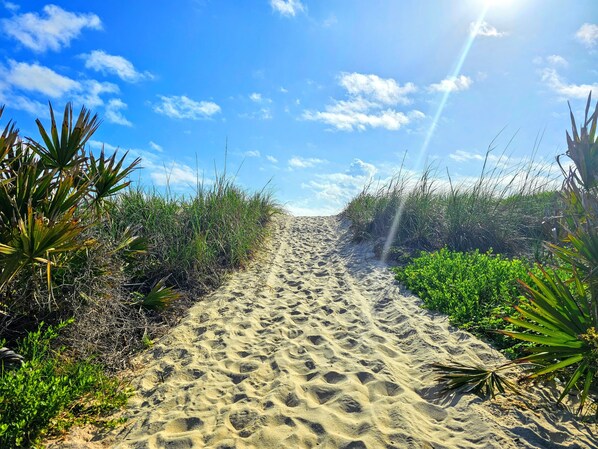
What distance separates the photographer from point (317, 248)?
11492 mm

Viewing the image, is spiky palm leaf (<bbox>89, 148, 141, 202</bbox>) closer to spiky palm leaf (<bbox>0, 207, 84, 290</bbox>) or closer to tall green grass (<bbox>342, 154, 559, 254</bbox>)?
spiky palm leaf (<bbox>0, 207, 84, 290</bbox>)

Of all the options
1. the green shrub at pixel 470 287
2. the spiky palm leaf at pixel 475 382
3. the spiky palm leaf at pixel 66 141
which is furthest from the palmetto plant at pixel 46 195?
the green shrub at pixel 470 287

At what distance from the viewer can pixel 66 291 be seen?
423 centimetres

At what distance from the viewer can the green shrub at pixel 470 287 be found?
5199 millimetres

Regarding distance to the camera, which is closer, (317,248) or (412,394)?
(412,394)

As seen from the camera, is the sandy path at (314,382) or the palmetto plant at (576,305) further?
the sandy path at (314,382)

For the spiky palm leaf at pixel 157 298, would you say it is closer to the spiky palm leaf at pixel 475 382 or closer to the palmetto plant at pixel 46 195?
the palmetto plant at pixel 46 195

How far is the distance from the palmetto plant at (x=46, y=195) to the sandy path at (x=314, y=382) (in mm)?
1654

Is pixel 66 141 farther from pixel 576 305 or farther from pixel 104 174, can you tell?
pixel 576 305

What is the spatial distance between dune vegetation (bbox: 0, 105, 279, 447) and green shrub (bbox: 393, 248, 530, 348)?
13.0ft

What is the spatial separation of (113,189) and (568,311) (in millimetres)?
4931

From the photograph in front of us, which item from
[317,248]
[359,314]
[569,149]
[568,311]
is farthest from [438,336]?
[317,248]

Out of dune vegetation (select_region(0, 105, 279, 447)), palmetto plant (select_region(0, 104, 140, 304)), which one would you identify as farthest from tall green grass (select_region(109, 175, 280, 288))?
palmetto plant (select_region(0, 104, 140, 304))

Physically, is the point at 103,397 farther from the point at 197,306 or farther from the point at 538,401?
the point at 538,401
